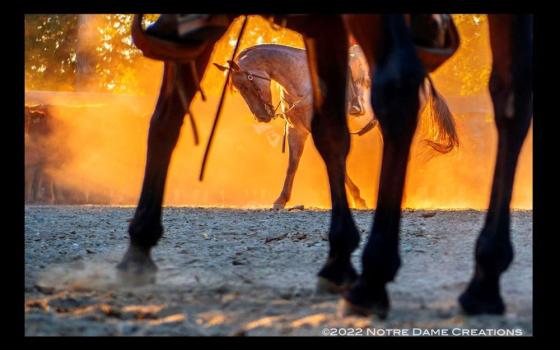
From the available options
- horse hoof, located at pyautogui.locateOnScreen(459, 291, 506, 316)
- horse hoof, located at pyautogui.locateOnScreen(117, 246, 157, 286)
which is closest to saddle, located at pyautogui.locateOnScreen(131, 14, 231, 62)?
horse hoof, located at pyautogui.locateOnScreen(117, 246, 157, 286)

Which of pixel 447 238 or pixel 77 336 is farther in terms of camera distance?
pixel 447 238

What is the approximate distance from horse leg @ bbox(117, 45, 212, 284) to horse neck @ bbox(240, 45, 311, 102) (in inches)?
291

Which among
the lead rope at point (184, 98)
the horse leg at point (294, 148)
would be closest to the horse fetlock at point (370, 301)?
the lead rope at point (184, 98)

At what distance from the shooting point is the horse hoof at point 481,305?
2.91 meters

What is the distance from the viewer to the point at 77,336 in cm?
258

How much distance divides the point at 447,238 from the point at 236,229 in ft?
5.99

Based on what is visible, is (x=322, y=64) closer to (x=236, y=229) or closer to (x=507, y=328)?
(x=507, y=328)

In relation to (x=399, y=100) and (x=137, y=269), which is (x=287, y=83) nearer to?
(x=137, y=269)

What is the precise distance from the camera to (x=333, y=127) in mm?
3916

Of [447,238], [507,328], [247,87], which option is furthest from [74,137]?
[507,328]

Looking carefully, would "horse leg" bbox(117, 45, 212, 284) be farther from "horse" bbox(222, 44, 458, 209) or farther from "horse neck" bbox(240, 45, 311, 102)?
"horse neck" bbox(240, 45, 311, 102)

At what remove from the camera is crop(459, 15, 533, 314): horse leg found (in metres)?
2.95

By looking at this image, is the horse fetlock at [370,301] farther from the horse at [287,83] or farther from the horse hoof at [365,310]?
the horse at [287,83]

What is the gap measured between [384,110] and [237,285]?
121 centimetres
